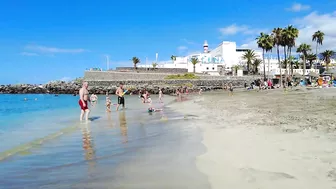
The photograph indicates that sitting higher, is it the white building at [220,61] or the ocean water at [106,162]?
the white building at [220,61]

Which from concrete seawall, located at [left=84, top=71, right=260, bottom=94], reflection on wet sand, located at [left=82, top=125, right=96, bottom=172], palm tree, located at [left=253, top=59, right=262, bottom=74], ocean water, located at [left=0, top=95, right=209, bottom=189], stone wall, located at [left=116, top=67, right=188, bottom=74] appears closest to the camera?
ocean water, located at [left=0, top=95, right=209, bottom=189]

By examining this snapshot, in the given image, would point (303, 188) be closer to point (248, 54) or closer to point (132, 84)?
point (132, 84)

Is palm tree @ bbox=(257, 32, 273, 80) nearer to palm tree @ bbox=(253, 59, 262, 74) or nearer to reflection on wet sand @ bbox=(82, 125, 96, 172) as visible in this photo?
palm tree @ bbox=(253, 59, 262, 74)

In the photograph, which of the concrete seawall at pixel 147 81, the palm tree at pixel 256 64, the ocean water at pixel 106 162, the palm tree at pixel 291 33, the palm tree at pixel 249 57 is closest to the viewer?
the ocean water at pixel 106 162

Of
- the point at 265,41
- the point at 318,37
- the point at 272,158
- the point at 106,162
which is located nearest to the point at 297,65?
the point at 318,37

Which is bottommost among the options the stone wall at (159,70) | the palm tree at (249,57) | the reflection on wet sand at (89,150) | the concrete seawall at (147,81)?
the reflection on wet sand at (89,150)

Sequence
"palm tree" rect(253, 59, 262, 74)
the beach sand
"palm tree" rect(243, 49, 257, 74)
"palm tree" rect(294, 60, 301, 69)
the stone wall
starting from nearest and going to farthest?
the beach sand
the stone wall
"palm tree" rect(243, 49, 257, 74)
"palm tree" rect(253, 59, 262, 74)
"palm tree" rect(294, 60, 301, 69)

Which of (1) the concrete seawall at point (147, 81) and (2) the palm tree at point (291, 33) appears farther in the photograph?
(1) the concrete seawall at point (147, 81)

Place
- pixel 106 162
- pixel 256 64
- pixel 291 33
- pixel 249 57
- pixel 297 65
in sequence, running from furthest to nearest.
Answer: pixel 297 65 < pixel 256 64 < pixel 249 57 < pixel 291 33 < pixel 106 162

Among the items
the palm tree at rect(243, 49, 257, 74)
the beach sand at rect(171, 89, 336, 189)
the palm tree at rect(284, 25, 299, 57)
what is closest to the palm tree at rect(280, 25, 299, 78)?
the palm tree at rect(284, 25, 299, 57)

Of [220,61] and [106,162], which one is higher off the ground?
[220,61]

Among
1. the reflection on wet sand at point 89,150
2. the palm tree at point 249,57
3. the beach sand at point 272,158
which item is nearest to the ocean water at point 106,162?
the reflection on wet sand at point 89,150

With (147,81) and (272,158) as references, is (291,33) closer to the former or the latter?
(147,81)

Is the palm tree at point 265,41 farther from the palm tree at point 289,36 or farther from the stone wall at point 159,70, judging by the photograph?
the stone wall at point 159,70
